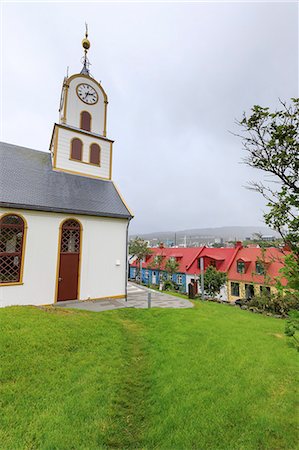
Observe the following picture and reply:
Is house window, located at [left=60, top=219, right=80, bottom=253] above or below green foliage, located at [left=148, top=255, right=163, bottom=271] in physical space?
above

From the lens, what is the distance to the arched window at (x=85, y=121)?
51.9ft

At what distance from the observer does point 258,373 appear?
5.68m

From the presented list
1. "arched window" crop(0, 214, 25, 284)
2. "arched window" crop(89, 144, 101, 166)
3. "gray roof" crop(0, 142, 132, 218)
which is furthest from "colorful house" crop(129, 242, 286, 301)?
"arched window" crop(0, 214, 25, 284)

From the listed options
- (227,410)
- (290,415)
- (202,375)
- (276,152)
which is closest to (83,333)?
(202,375)

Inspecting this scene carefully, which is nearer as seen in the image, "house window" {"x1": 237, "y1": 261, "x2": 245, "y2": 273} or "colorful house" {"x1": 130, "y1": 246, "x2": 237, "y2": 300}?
"house window" {"x1": 237, "y1": 261, "x2": 245, "y2": 273}

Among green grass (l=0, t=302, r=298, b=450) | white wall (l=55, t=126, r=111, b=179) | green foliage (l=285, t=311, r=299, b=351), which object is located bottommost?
green grass (l=0, t=302, r=298, b=450)

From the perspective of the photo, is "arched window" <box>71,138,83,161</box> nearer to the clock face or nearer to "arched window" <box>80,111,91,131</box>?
"arched window" <box>80,111,91,131</box>

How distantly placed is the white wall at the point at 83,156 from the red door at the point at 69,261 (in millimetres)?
4583

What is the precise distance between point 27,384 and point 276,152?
6851 mm

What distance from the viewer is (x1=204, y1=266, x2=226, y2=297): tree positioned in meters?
21.3

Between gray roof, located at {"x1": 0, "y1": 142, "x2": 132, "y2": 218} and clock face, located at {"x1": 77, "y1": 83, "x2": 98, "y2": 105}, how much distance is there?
505cm

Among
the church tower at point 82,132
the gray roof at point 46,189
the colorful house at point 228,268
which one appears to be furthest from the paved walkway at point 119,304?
the colorful house at point 228,268

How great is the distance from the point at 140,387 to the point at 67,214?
9.32 meters

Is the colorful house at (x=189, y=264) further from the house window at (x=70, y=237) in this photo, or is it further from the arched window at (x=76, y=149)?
the arched window at (x=76, y=149)
